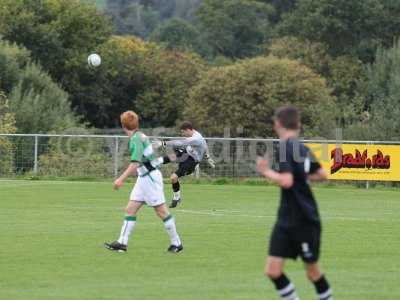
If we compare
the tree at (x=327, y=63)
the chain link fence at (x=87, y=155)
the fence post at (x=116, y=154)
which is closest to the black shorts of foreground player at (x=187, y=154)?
the fence post at (x=116, y=154)

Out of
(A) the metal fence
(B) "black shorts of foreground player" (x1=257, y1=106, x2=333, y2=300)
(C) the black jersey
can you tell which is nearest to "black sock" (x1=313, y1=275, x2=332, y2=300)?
(B) "black shorts of foreground player" (x1=257, y1=106, x2=333, y2=300)

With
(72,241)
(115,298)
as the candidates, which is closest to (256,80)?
(72,241)

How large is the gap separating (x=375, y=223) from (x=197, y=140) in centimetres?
581

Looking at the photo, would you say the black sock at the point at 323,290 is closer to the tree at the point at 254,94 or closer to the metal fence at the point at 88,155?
the metal fence at the point at 88,155

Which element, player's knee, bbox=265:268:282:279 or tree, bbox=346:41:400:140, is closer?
player's knee, bbox=265:268:282:279

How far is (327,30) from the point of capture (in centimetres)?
7462

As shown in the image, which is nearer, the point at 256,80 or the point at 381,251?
the point at 381,251

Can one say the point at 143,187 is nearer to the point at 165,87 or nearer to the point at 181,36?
the point at 165,87

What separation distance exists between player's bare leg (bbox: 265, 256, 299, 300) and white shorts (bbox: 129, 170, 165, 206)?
5.50 m

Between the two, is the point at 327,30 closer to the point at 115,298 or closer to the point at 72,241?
the point at 72,241

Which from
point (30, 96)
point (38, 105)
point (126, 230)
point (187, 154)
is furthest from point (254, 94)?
point (126, 230)

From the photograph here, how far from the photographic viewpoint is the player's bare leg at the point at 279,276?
9.98 meters

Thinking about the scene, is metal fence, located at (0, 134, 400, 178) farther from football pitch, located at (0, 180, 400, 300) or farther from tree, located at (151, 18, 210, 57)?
tree, located at (151, 18, 210, 57)

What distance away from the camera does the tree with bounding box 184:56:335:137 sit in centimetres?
5428
